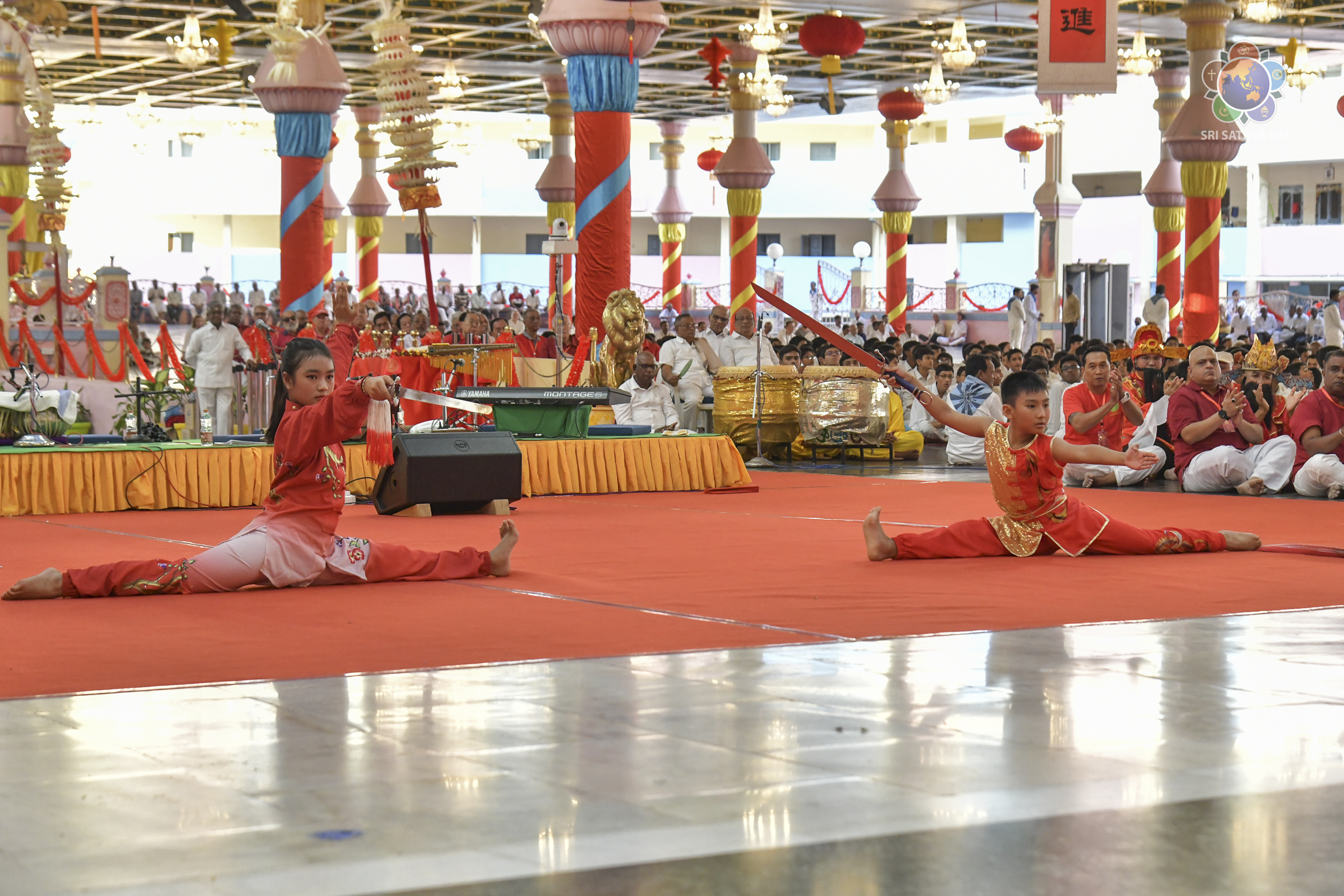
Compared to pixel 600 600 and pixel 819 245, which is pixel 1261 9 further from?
pixel 819 245

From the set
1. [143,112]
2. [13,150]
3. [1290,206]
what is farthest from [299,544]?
[1290,206]

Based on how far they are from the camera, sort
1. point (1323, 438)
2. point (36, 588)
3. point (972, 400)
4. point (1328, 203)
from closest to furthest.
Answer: point (36, 588) < point (1323, 438) < point (972, 400) < point (1328, 203)

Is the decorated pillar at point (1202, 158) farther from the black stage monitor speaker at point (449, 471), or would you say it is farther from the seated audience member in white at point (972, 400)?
the black stage monitor speaker at point (449, 471)

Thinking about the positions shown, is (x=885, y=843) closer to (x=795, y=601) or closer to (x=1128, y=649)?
(x=1128, y=649)

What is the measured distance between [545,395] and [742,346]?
3.60 meters

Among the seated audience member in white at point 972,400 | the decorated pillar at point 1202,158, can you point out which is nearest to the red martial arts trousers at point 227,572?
the seated audience member in white at point 972,400

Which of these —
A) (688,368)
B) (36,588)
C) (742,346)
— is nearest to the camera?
(36,588)

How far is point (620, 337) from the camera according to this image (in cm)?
1094

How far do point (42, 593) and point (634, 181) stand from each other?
94.5 feet

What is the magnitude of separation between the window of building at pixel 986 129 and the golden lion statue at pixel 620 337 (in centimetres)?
2425

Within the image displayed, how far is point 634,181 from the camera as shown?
108ft

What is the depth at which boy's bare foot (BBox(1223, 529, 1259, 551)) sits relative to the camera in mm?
6020

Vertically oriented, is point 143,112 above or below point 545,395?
above

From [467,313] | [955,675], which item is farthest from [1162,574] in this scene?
[467,313]
